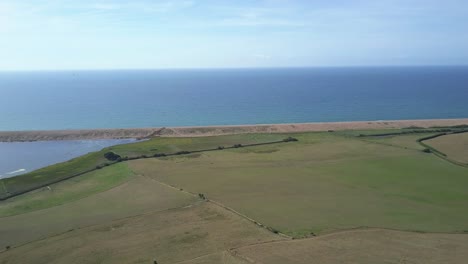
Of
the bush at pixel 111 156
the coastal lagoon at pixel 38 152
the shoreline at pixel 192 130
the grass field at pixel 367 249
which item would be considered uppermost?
the shoreline at pixel 192 130

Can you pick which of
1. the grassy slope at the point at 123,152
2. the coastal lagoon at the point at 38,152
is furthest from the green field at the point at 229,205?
the coastal lagoon at the point at 38,152

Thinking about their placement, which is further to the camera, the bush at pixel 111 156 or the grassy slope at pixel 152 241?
the bush at pixel 111 156

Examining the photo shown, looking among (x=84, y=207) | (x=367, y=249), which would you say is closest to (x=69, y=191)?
(x=84, y=207)

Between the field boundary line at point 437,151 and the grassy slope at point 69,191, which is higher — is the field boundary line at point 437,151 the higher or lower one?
the higher one

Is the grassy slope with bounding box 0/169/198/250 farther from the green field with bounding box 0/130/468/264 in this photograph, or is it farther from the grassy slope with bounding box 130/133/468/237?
the grassy slope with bounding box 130/133/468/237

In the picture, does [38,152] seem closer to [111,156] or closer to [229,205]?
[111,156]

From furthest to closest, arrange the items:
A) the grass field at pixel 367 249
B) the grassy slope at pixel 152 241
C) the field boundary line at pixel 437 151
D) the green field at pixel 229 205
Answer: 1. the field boundary line at pixel 437 151
2. the green field at pixel 229 205
3. the grassy slope at pixel 152 241
4. the grass field at pixel 367 249

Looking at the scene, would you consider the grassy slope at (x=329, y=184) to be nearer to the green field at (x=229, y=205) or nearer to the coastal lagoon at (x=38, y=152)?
the green field at (x=229, y=205)

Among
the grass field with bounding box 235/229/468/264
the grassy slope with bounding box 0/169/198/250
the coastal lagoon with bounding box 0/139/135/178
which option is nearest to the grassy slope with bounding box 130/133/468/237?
the grass field with bounding box 235/229/468/264
